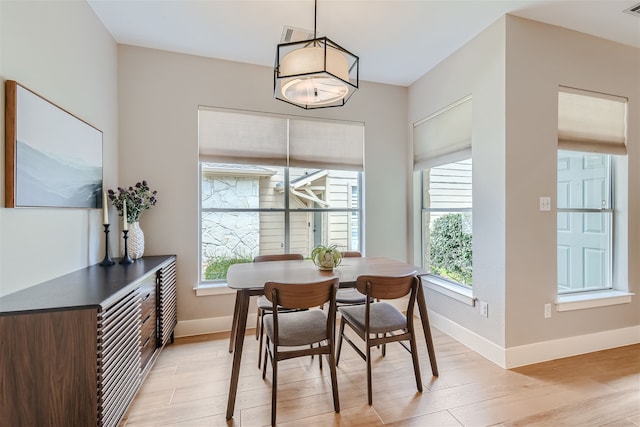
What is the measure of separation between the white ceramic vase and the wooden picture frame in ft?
1.17

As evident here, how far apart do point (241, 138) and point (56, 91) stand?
1.50 meters

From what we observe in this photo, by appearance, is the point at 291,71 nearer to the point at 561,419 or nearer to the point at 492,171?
the point at 492,171

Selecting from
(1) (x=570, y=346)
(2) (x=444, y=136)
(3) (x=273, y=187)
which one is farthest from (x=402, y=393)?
(2) (x=444, y=136)

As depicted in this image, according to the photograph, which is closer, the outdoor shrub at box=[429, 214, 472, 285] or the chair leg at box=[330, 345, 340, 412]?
the chair leg at box=[330, 345, 340, 412]

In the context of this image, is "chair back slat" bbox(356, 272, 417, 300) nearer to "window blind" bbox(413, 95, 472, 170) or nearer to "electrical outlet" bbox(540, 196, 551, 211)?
"electrical outlet" bbox(540, 196, 551, 211)

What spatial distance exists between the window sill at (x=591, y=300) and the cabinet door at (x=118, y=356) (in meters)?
3.19

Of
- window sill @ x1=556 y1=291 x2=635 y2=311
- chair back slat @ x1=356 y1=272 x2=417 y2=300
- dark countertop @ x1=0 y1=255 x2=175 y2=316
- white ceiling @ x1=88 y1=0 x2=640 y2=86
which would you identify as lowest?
window sill @ x1=556 y1=291 x2=635 y2=311

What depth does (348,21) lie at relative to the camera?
2.38m

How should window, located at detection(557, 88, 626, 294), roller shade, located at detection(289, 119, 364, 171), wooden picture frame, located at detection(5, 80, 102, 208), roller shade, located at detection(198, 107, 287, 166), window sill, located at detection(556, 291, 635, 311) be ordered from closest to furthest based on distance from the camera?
1. wooden picture frame, located at detection(5, 80, 102, 208)
2. window sill, located at detection(556, 291, 635, 311)
3. window, located at detection(557, 88, 626, 294)
4. roller shade, located at detection(198, 107, 287, 166)
5. roller shade, located at detection(289, 119, 364, 171)

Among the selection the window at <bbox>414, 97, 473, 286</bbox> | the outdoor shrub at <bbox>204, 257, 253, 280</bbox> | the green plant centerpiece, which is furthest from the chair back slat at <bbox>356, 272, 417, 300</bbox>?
the outdoor shrub at <bbox>204, 257, 253, 280</bbox>

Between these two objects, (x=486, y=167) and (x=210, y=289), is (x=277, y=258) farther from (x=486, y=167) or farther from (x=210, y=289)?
(x=486, y=167)

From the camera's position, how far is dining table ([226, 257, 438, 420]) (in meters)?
1.72

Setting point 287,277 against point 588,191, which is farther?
point 588,191

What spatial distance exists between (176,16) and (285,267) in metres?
2.21
